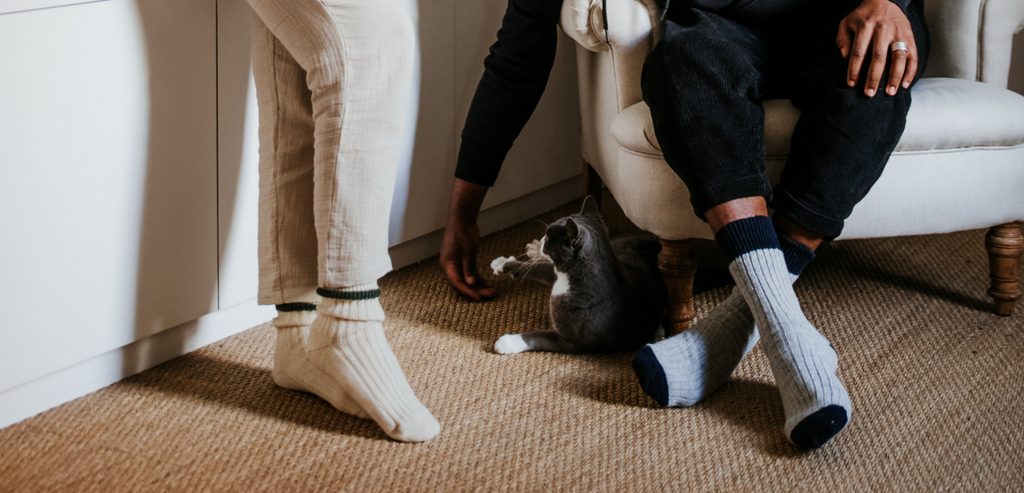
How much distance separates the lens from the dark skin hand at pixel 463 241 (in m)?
1.31

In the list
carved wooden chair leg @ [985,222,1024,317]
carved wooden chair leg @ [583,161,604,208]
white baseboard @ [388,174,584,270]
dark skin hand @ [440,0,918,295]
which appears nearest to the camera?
dark skin hand @ [440,0,918,295]

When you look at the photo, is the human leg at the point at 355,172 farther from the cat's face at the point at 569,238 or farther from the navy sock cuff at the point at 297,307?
the cat's face at the point at 569,238

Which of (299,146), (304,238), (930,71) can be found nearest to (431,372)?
(304,238)

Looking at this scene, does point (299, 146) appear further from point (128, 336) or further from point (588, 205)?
point (588, 205)

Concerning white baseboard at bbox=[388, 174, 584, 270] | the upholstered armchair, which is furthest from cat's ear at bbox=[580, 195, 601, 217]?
white baseboard at bbox=[388, 174, 584, 270]

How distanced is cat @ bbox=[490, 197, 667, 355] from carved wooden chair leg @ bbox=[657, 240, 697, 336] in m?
0.03

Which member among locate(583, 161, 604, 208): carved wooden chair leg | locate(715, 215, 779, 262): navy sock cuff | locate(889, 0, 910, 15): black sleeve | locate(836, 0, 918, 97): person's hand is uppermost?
locate(889, 0, 910, 15): black sleeve

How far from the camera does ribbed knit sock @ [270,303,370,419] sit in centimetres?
91

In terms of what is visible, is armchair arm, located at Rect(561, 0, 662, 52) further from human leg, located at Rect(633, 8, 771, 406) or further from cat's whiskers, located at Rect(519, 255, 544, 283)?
cat's whiskers, located at Rect(519, 255, 544, 283)

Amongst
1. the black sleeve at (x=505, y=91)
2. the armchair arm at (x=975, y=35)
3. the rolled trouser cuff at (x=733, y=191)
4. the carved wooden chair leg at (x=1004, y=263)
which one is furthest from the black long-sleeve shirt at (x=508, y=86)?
the carved wooden chair leg at (x=1004, y=263)

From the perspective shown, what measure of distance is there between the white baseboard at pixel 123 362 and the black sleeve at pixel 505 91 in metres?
0.45

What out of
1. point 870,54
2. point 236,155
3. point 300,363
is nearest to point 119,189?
point 236,155

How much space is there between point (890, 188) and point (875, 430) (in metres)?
0.37

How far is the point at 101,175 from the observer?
0.89 metres
